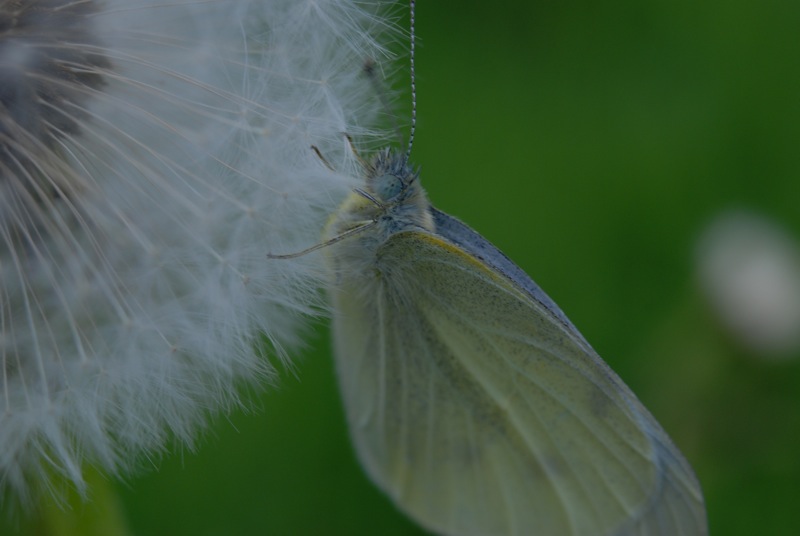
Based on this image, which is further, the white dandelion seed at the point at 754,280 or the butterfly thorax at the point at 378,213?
the white dandelion seed at the point at 754,280

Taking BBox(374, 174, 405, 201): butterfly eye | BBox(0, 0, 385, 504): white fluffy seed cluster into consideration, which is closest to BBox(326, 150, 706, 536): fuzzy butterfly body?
BBox(374, 174, 405, 201): butterfly eye

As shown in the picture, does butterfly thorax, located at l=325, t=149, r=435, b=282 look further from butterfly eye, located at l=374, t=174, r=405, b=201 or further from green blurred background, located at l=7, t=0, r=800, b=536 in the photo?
green blurred background, located at l=7, t=0, r=800, b=536

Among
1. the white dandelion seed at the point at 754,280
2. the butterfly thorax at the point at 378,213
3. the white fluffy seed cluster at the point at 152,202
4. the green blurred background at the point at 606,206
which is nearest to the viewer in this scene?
the white fluffy seed cluster at the point at 152,202

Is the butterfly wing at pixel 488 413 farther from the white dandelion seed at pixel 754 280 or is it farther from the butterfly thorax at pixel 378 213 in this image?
the white dandelion seed at pixel 754 280

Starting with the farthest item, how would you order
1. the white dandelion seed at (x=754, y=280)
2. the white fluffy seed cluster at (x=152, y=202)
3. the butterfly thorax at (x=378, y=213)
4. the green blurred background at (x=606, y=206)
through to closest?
the white dandelion seed at (x=754, y=280)
the green blurred background at (x=606, y=206)
the butterfly thorax at (x=378, y=213)
the white fluffy seed cluster at (x=152, y=202)

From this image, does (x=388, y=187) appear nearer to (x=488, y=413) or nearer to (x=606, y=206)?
(x=488, y=413)

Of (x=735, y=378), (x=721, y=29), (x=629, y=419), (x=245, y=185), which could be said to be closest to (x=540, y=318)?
(x=629, y=419)

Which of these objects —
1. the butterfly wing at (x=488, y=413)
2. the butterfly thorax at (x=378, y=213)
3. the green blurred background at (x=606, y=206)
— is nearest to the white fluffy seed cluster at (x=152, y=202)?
the butterfly thorax at (x=378, y=213)
